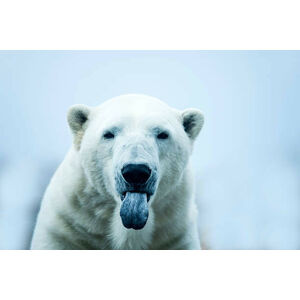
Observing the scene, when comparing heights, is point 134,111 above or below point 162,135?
above

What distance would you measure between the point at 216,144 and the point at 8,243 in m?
1.70

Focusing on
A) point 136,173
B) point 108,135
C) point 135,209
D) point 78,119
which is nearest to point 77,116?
point 78,119

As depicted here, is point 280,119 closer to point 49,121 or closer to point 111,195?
point 111,195

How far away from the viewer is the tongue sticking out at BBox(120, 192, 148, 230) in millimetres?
2412

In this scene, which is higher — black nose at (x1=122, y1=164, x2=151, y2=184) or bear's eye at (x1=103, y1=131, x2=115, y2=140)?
bear's eye at (x1=103, y1=131, x2=115, y2=140)

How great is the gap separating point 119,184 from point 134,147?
23 cm

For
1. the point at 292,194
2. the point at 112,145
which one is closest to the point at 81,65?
the point at 112,145

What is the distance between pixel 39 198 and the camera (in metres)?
3.12

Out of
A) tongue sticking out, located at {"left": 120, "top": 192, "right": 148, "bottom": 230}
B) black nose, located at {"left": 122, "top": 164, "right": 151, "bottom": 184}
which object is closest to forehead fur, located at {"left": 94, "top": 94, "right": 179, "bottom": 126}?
black nose, located at {"left": 122, "top": 164, "right": 151, "bottom": 184}

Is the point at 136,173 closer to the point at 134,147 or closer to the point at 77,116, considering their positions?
the point at 134,147

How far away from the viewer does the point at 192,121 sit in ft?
9.29

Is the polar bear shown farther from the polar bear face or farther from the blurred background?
the blurred background

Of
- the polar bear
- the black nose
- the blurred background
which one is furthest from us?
the blurred background

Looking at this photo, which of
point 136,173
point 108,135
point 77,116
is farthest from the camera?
point 77,116
